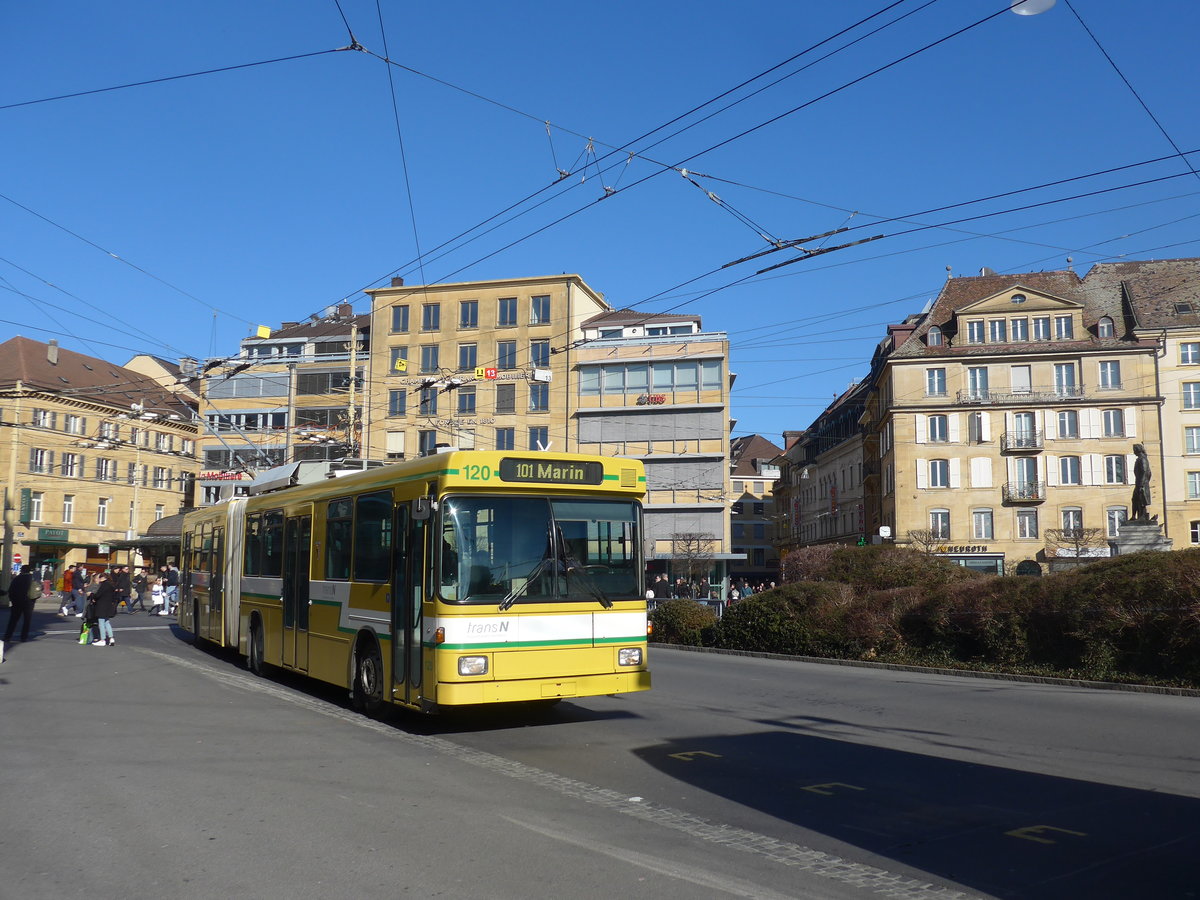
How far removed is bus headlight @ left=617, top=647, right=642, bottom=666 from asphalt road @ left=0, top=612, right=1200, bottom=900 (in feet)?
2.33

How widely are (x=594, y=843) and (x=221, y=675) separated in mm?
12005

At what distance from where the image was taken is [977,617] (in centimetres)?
1881

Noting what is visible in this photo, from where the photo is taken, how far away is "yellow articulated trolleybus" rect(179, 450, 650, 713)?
34.7 feet

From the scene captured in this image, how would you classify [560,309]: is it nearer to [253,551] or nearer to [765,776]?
[253,551]

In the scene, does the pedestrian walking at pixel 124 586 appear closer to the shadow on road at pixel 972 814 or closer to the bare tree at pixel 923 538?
the bare tree at pixel 923 538

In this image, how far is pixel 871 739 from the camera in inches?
430

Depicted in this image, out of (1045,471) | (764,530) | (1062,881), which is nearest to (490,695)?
(1062,881)

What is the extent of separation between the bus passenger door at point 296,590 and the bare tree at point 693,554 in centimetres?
4164

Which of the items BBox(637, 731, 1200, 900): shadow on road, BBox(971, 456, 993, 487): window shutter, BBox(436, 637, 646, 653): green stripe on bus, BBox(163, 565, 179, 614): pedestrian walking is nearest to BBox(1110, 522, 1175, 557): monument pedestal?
BBox(637, 731, 1200, 900): shadow on road

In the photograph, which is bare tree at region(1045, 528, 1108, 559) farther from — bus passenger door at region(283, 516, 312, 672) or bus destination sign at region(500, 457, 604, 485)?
bus destination sign at region(500, 457, 604, 485)

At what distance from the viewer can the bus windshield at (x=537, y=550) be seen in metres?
10.6

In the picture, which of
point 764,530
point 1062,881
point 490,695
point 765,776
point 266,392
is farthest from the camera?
point 764,530

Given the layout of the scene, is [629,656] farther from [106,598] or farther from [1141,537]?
[1141,537]

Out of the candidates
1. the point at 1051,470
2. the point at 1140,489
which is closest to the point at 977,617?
the point at 1140,489
